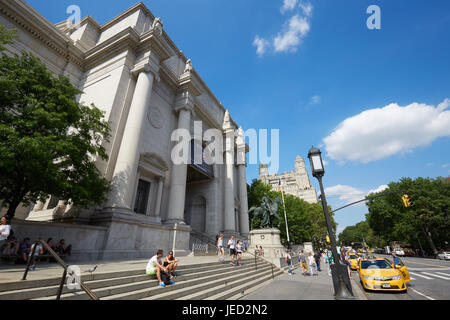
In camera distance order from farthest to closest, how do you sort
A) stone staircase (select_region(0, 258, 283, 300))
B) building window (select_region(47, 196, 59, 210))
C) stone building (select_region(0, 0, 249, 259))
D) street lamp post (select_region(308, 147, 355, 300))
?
building window (select_region(47, 196, 59, 210)) < stone building (select_region(0, 0, 249, 259)) < street lamp post (select_region(308, 147, 355, 300)) < stone staircase (select_region(0, 258, 283, 300))

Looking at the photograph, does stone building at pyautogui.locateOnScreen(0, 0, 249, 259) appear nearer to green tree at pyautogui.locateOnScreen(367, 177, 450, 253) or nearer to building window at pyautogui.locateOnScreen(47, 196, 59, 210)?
building window at pyautogui.locateOnScreen(47, 196, 59, 210)

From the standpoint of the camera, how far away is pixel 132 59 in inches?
659

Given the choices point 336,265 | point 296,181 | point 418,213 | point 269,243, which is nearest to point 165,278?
point 336,265

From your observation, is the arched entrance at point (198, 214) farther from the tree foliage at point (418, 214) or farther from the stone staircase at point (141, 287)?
the tree foliage at point (418, 214)

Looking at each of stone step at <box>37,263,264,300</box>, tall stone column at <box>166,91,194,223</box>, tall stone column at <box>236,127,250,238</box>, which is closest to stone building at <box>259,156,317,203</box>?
tall stone column at <box>236,127,250,238</box>

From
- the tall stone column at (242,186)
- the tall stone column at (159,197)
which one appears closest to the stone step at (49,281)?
the tall stone column at (159,197)

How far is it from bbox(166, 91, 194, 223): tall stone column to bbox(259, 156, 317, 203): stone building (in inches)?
4316

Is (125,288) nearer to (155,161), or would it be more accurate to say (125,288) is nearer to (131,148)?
(131,148)

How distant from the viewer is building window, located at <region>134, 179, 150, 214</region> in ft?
53.5

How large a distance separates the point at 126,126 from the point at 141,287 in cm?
1112

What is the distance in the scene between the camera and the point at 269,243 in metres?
20.8
